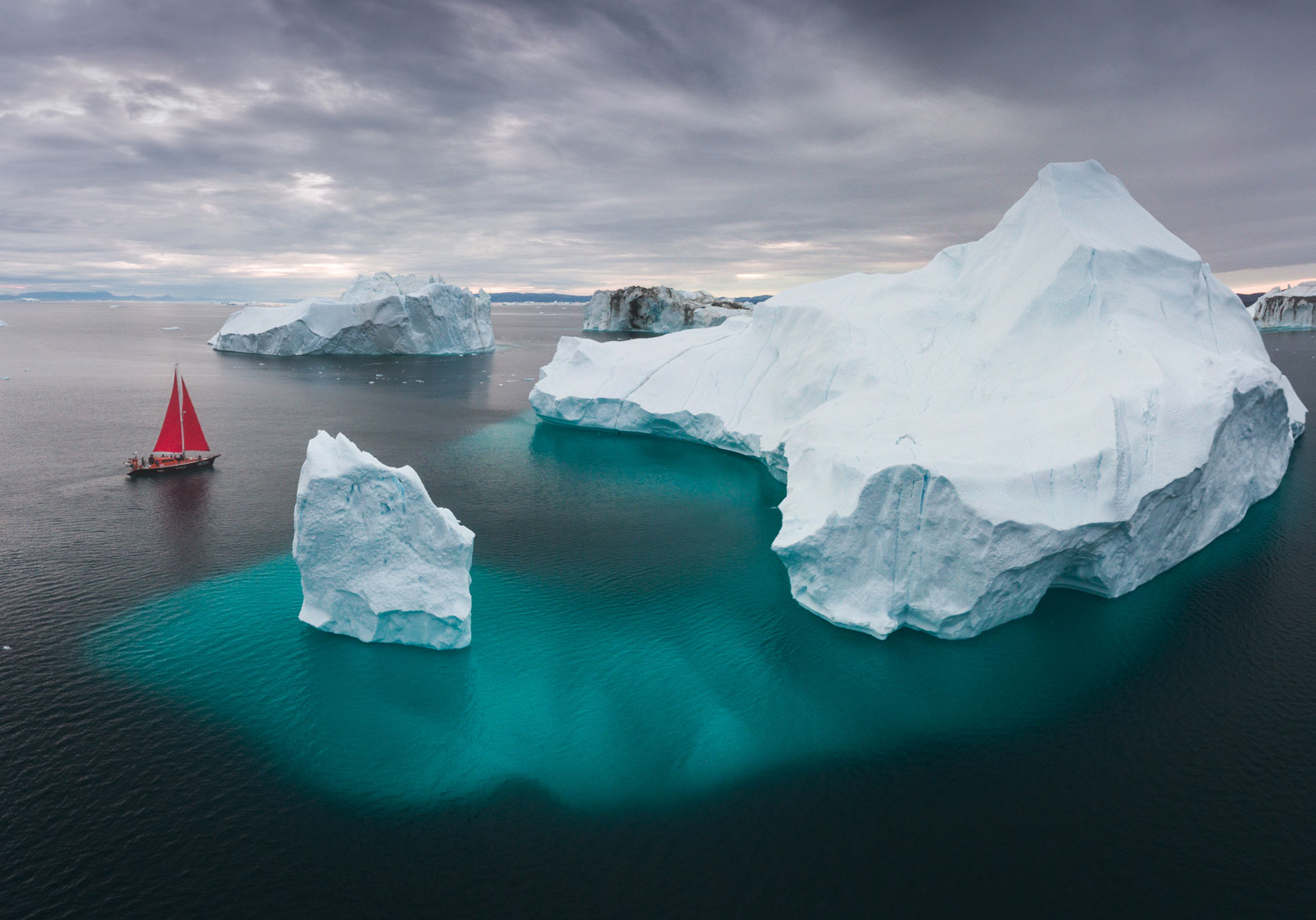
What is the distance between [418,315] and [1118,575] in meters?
65.9

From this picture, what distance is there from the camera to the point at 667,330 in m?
94.4

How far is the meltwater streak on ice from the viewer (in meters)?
12.1


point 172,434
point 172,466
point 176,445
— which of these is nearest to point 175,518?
point 172,466

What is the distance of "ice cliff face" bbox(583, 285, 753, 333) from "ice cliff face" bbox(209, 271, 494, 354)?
81.7 feet

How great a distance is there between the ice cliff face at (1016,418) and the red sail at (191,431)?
876 inches

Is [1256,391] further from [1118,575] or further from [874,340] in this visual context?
[874,340]

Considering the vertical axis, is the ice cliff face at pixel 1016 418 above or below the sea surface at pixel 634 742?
above

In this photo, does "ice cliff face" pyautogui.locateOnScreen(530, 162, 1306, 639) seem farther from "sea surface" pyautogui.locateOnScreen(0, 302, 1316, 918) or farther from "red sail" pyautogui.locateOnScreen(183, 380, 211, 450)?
"red sail" pyautogui.locateOnScreen(183, 380, 211, 450)

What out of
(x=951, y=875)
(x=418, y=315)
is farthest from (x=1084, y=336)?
(x=418, y=315)

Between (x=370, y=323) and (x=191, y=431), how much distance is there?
42.9m

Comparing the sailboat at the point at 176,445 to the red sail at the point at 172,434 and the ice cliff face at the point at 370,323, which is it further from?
the ice cliff face at the point at 370,323

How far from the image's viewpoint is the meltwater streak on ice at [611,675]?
476 inches

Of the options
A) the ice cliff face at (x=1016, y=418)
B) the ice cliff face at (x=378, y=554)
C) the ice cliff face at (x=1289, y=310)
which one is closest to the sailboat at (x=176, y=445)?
the ice cliff face at (x=378, y=554)

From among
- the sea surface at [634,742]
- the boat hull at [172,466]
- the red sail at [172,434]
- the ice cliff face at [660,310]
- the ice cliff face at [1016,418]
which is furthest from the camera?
the ice cliff face at [660,310]
